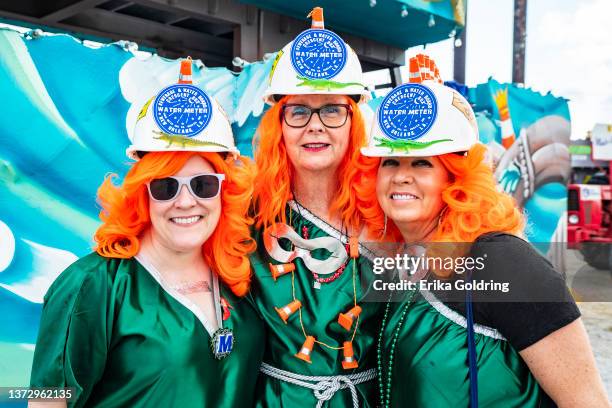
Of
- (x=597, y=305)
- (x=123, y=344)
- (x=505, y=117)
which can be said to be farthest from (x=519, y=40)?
(x=123, y=344)

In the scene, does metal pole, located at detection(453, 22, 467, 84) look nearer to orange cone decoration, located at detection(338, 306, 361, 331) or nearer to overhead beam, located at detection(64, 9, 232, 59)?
overhead beam, located at detection(64, 9, 232, 59)

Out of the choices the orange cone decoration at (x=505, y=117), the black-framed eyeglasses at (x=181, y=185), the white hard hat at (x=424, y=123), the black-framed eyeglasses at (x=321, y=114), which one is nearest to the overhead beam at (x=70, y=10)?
the black-framed eyeglasses at (x=321, y=114)

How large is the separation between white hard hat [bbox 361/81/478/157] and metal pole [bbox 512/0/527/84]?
30.8ft

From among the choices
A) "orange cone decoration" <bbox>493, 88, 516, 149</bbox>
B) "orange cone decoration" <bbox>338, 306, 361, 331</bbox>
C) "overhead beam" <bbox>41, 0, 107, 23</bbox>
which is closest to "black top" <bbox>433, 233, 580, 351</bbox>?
"orange cone decoration" <bbox>338, 306, 361, 331</bbox>

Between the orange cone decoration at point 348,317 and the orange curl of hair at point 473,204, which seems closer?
the orange curl of hair at point 473,204

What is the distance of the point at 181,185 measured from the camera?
1939 millimetres

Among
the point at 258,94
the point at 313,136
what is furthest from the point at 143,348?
the point at 258,94

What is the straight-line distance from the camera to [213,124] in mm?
1994

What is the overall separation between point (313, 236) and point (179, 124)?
2.72 ft

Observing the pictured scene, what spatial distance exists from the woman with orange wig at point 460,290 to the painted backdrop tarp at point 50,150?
8.14ft

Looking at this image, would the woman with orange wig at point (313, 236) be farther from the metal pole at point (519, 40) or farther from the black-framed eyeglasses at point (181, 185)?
the metal pole at point (519, 40)

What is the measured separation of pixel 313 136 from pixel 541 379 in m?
1.32

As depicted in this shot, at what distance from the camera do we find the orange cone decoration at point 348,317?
87.6 inches

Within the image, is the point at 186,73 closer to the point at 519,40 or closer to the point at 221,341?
the point at 221,341
